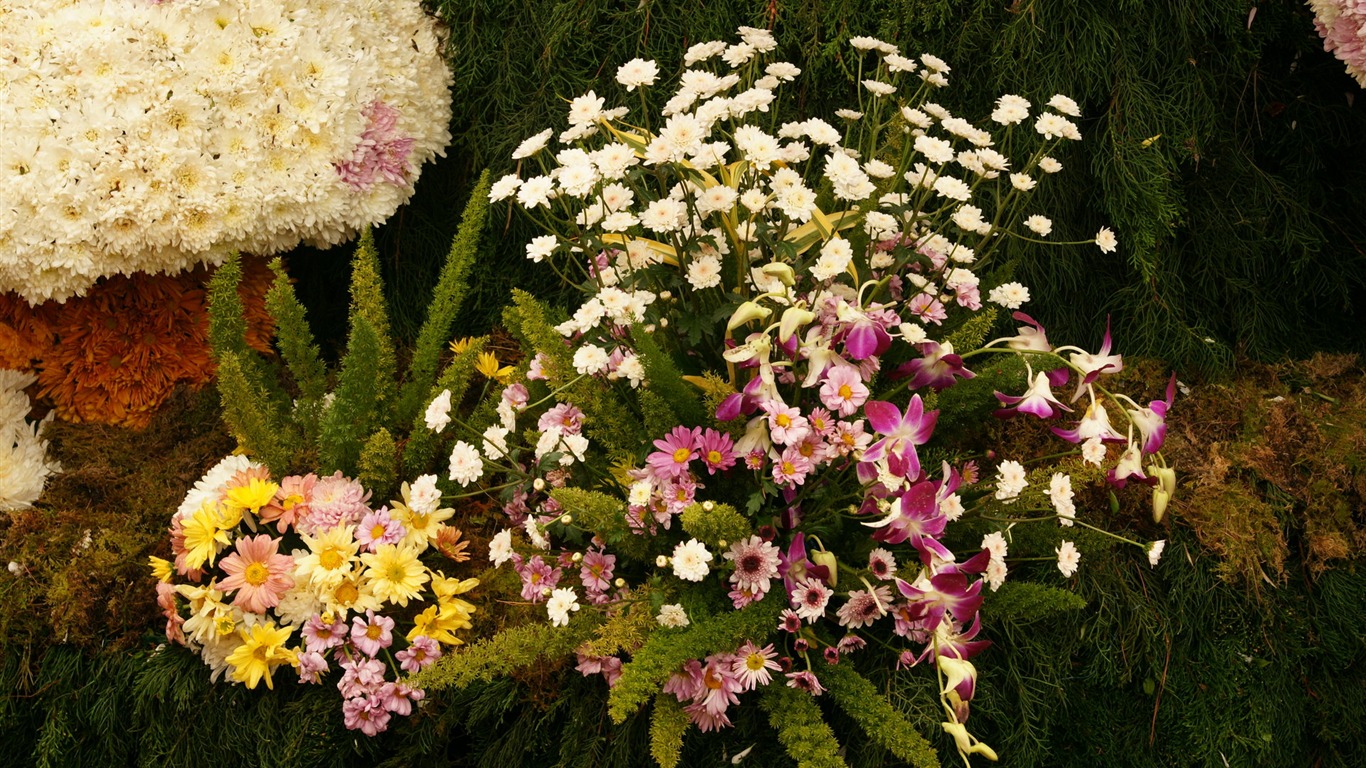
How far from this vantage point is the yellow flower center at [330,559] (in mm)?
1312

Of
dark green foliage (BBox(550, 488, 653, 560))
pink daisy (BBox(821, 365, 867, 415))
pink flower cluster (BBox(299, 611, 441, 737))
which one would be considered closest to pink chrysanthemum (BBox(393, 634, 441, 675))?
pink flower cluster (BBox(299, 611, 441, 737))

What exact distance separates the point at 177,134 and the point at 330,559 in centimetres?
70

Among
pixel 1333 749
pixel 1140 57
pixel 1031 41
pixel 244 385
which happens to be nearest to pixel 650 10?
pixel 1031 41

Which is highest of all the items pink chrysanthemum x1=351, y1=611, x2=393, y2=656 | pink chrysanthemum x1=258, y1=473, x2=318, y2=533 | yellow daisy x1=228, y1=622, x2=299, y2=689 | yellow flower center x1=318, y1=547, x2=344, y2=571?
pink chrysanthemum x1=258, y1=473, x2=318, y2=533

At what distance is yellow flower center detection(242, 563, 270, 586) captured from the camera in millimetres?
1312

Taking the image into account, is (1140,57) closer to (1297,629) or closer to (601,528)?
(1297,629)

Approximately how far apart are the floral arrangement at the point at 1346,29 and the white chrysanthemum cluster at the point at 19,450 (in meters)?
2.17

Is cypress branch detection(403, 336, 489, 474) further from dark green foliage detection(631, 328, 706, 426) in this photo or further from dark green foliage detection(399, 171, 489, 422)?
dark green foliage detection(631, 328, 706, 426)

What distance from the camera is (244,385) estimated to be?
142 centimetres

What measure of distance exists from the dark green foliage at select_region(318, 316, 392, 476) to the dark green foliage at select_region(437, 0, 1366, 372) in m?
0.56

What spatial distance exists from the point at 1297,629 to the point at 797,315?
0.99 metres

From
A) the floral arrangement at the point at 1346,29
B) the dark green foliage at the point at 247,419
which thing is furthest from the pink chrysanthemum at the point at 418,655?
the floral arrangement at the point at 1346,29

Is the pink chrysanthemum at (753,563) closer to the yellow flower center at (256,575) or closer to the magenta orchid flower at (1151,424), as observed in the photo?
the magenta orchid flower at (1151,424)

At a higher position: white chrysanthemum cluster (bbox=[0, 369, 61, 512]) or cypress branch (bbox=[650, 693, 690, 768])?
cypress branch (bbox=[650, 693, 690, 768])
